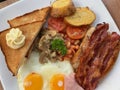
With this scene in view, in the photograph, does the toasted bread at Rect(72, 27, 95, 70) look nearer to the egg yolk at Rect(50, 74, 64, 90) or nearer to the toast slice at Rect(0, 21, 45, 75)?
the egg yolk at Rect(50, 74, 64, 90)

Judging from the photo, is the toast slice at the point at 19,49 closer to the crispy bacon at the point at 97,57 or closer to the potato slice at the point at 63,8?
the potato slice at the point at 63,8

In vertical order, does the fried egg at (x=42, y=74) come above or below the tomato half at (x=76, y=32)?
below

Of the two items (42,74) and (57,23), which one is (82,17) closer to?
(57,23)

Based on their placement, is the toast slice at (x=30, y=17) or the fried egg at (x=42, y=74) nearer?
the fried egg at (x=42, y=74)

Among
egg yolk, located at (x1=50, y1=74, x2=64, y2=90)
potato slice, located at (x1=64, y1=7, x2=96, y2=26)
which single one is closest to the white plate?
potato slice, located at (x1=64, y1=7, x2=96, y2=26)

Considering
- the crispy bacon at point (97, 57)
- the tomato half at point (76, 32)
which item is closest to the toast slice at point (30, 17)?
the tomato half at point (76, 32)

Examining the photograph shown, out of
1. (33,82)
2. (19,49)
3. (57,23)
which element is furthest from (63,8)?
(33,82)

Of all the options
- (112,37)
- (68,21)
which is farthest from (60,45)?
(112,37)

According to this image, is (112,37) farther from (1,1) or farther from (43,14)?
(1,1)
